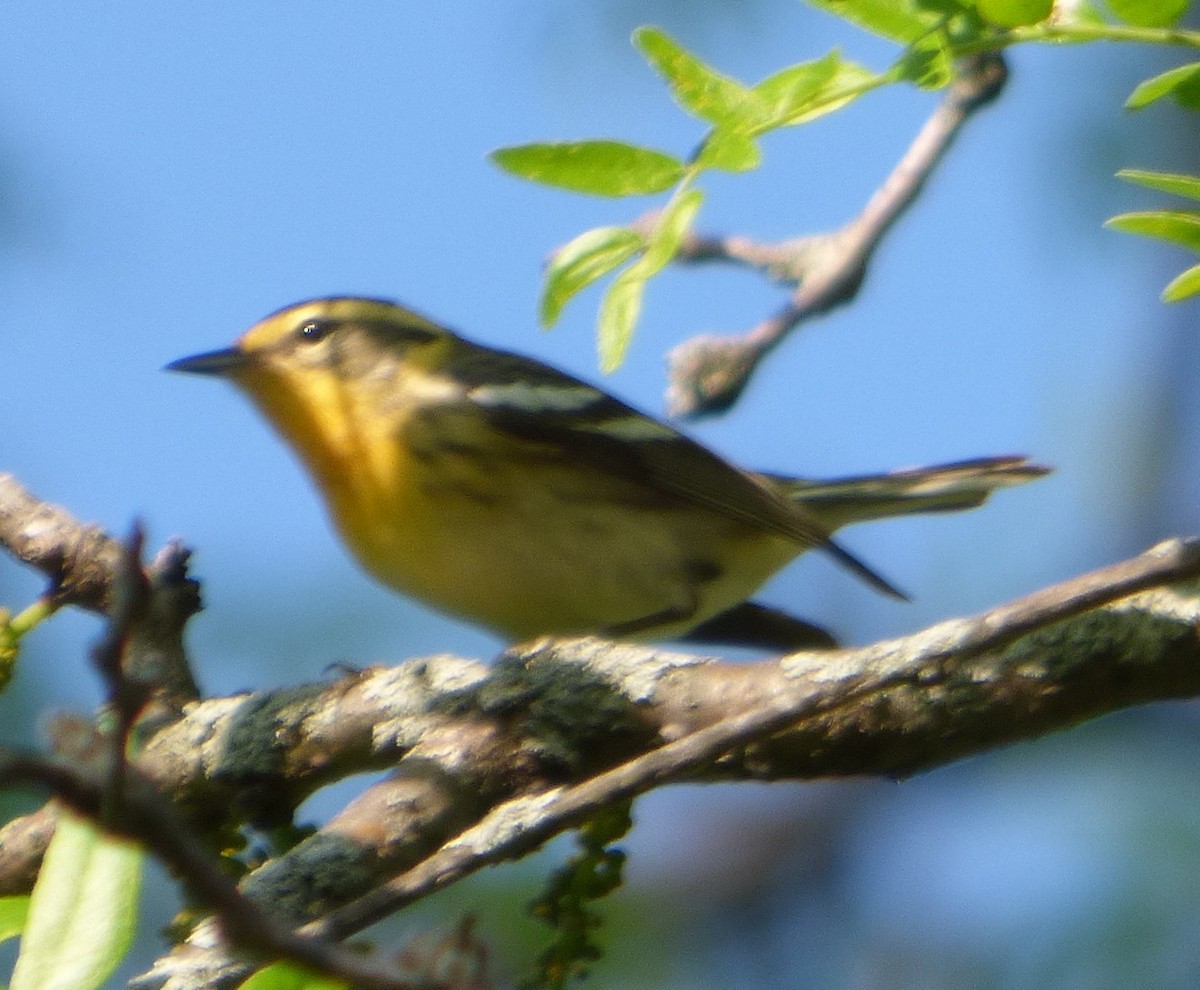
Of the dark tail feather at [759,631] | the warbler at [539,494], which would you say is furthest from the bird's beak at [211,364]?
the dark tail feather at [759,631]

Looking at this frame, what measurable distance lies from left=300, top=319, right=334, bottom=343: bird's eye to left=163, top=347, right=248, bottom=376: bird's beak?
341 mm

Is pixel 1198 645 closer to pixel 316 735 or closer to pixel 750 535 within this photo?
pixel 316 735

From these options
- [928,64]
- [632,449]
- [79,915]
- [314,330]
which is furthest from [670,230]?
[314,330]

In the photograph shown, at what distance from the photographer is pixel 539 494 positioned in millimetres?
5391

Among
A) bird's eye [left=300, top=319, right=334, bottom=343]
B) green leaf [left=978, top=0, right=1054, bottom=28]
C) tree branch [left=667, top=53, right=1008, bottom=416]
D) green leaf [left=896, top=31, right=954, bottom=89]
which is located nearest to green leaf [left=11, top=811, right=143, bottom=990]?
green leaf [left=896, top=31, right=954, bottom=89]

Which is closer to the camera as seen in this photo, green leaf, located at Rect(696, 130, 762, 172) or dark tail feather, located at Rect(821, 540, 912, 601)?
green leaf, located at Rect(696, 130, 762, 172)

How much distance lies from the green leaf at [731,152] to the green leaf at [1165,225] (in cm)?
51

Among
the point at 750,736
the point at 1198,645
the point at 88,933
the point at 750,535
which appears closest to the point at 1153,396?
the point at 750,535

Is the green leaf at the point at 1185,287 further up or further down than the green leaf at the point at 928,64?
further down

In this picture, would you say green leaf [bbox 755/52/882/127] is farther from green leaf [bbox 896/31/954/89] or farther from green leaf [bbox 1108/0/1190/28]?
green leaf [bbox 1108/0/1190/28]

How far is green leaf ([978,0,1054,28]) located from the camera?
2.19m

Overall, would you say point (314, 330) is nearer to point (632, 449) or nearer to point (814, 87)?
point (632, 449)

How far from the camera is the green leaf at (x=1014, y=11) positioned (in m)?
2.19

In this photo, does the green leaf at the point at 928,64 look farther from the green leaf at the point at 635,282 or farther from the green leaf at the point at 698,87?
the green leaf at the point at 635,282
